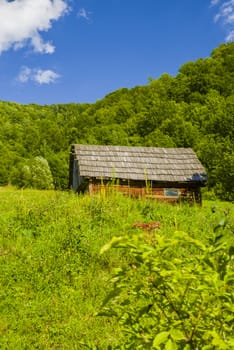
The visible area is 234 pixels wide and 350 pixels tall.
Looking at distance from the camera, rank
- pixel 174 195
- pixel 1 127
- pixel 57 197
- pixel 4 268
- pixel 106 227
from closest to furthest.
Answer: pixel 4 268 → pixel 106 227 → pixel 57 197 → pixel 174 195 → pixel 1 127

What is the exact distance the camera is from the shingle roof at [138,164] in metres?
27.1

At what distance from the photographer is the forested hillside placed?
67.7 meters

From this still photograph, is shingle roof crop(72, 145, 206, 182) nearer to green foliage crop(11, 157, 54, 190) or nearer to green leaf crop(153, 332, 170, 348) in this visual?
green leaf crop(153, 332, 170, 348)

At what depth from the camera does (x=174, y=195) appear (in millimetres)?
27875

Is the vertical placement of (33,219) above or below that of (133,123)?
below

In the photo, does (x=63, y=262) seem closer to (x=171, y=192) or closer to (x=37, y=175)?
(x=171, y=192)

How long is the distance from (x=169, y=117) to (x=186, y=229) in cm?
6363

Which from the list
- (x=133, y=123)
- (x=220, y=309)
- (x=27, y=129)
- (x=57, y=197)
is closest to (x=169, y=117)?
(x=133, y=123)

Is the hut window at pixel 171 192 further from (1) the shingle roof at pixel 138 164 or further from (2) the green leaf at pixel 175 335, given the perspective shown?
(2) the green leaf at pixel 175 335

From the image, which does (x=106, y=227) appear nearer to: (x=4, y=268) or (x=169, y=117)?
(x=4, y=268)

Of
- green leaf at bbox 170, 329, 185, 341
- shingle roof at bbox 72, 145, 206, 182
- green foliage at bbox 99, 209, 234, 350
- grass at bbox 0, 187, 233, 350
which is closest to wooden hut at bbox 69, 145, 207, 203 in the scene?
shingle roof at bbox 72, 145, 206, 182

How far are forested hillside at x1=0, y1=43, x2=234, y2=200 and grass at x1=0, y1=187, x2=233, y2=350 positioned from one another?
163 feet

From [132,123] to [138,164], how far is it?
49.0 m

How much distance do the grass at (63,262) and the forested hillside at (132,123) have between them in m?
49.8
